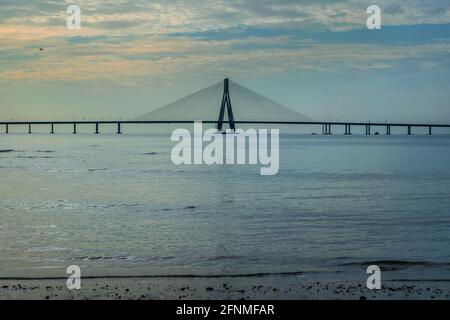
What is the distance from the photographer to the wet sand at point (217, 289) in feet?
31.5

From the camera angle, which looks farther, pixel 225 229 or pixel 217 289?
pixel 225 229

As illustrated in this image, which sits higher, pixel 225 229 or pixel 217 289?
pixel 225 229

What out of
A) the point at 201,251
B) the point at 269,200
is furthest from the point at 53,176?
the point at 201,251

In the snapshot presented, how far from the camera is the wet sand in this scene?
9602mm

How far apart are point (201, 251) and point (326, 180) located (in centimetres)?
2239

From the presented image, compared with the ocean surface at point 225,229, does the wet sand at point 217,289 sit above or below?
below

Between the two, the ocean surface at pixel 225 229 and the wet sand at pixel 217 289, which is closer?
the wet sand at pixel 217 289

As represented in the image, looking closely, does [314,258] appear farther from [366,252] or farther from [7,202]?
[7,202]

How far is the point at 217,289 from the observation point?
33.2 ft

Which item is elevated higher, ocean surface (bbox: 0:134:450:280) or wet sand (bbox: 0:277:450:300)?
ocean surface (bbox: 0:134:450:280)

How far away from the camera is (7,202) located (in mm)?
23453

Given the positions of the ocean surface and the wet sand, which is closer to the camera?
the wet sand
